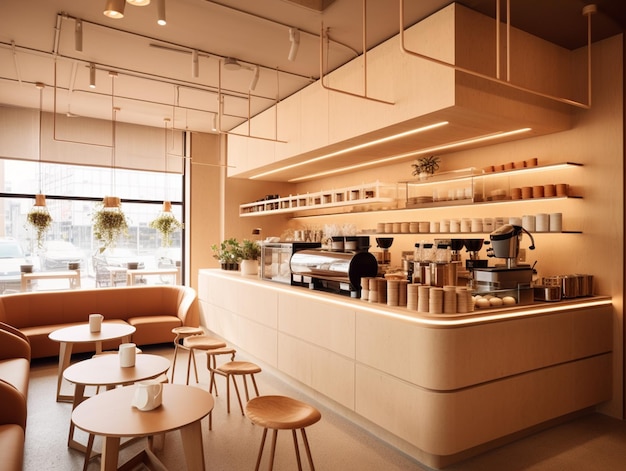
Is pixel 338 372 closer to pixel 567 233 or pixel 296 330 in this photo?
pixel 296 330

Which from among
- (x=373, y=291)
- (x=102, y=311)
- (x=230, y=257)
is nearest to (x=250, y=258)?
(x=230, y=257)

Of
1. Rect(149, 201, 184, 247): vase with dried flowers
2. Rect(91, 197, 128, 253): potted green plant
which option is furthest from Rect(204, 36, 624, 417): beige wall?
Rect(91, 197, 128, 253): potted green plant

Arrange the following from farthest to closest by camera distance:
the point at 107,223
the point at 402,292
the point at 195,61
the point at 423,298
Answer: the point at 107,223, the point at 195,61, the point at 402,292, the point at 423,298

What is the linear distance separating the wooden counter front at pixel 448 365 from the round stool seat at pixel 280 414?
82cm

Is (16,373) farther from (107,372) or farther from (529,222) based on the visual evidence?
(529,222)

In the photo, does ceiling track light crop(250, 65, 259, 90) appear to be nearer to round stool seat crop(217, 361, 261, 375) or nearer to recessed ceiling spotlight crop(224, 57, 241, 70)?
recessed ceiling spotlight crop(224, 57, 241, 70)

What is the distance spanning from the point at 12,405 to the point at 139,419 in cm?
110

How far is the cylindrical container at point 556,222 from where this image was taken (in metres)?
3.82

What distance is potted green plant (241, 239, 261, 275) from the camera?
5859mm

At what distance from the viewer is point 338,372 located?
366cm

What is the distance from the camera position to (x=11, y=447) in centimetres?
232

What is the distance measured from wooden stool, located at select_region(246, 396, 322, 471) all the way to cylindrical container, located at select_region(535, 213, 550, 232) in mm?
2664

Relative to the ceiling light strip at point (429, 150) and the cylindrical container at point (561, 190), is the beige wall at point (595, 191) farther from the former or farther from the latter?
the ceiling light strip at point (429, 150)

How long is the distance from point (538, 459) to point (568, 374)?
2.71 feet
